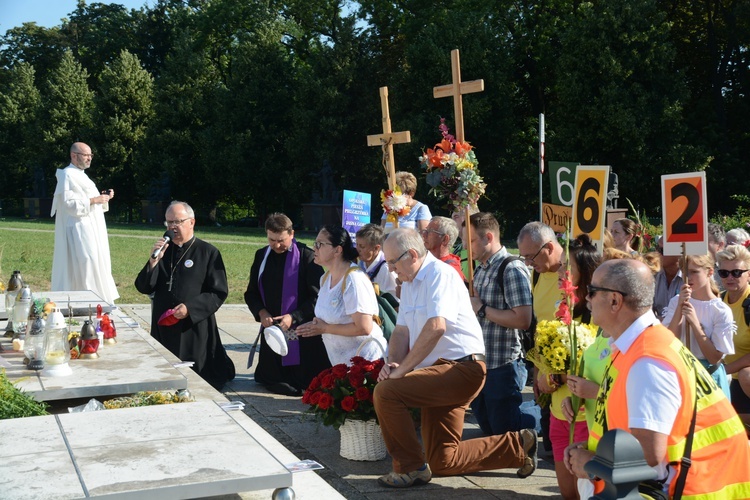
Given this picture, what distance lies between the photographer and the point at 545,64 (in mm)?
37344

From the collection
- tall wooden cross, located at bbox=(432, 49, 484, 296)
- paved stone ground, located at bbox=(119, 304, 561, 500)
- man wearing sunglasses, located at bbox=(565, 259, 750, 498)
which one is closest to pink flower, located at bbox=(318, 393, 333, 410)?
paved stone ground, located at bbox=(119, 304, 561, 500)

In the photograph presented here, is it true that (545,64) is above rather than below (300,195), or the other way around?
above

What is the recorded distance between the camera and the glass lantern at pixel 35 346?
5.89 meters

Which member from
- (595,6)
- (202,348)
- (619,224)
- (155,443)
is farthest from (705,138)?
(155,443)

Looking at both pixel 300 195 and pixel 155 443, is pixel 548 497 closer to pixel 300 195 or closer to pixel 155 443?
pixel 155 443

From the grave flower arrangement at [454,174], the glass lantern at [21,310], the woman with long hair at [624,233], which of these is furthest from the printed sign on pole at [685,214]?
the glass lantern at [21,310]

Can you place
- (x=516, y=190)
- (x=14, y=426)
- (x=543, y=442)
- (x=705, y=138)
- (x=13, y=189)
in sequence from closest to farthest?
(x=14, y=426), (x=543, y=442), (x=705, y=138), (x=516, y=190), (x=13, y=189)

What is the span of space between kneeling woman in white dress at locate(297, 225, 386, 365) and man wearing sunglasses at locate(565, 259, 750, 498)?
372cm

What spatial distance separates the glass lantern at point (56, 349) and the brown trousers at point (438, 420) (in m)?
2.14

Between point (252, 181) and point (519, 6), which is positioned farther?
point (252, 181)

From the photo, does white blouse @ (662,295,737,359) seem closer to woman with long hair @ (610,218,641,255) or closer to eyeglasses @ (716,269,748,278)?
eyeglasses @ (716,269,748,278)

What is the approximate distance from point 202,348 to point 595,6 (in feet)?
102

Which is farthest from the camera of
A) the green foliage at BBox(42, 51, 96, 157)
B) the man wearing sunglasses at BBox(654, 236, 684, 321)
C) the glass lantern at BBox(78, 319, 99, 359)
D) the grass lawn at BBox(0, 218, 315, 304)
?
the green foliage at BBox(42, 51, 96, 157)

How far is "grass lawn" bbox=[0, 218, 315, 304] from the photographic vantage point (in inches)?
655
